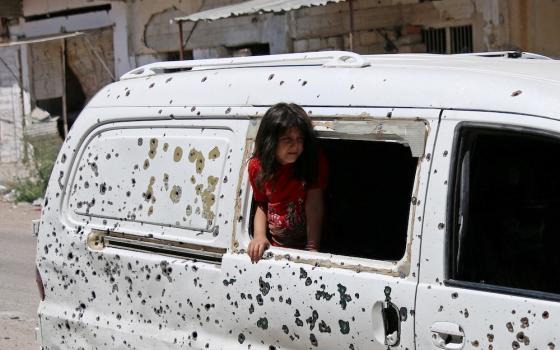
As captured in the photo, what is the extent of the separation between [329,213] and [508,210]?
954 mm

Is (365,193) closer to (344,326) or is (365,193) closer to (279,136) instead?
(279,136)

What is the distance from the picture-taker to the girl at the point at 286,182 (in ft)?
12.9

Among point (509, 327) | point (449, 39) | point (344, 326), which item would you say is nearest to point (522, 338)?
point (509, 327)

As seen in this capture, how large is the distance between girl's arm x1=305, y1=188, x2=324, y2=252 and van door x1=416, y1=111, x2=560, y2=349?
2.46ft

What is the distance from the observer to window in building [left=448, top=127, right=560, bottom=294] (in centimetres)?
346

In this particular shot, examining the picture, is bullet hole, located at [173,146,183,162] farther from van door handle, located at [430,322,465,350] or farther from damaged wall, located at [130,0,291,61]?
damaged wall, located at [130,0,291,61]

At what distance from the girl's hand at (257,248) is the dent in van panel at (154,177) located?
259 millimetres

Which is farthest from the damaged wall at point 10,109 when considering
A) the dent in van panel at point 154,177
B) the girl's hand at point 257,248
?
the girl's hand at point 257,248

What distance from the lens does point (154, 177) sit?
14.7ft

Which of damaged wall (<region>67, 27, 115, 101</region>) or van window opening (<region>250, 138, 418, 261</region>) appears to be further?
damaged wall (<region>67, 27, 115, 101</region>)

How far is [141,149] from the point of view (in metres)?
4.58

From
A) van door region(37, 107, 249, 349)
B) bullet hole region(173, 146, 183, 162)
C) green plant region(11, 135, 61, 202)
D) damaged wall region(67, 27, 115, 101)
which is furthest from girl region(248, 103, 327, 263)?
damaged wall region(67, 27, 115, 101)

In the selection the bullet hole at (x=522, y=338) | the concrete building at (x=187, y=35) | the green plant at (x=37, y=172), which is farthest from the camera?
the green plant at (x=37, y=172)

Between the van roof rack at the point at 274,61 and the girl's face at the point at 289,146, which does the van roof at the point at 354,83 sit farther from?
the girl's face at the point at 289,146
